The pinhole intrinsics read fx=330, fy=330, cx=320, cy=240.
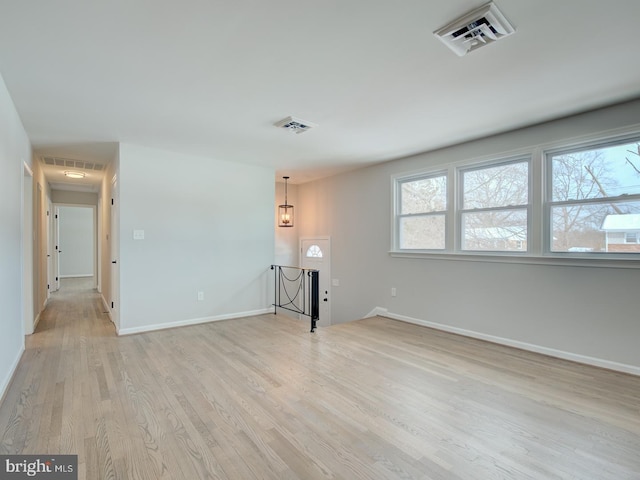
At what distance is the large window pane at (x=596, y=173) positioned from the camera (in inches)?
121

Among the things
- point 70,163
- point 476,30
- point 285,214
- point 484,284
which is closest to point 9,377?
point 70,163

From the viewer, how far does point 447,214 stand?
14.7 ft

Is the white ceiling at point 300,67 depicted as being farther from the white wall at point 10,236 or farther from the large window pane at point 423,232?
the large window pane at point 423,232

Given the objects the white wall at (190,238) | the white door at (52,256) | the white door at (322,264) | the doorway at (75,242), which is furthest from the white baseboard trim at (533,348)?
the doorway at (75,242)

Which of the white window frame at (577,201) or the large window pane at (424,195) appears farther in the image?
the large window pane at (424,195)

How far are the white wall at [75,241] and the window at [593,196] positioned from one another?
39.0 ft

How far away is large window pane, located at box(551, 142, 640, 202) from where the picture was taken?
3.07 m

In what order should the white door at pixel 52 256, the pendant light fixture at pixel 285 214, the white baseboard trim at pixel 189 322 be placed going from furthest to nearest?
the white door at pixel 52 256 → the pendant light fixture at pixel 285 214 → the white baseboard trim at pixel 189 322

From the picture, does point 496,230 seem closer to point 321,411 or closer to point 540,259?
point 540,259

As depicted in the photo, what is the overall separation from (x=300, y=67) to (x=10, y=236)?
2916mm

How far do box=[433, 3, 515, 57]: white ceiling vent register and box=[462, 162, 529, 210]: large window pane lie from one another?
2148mm

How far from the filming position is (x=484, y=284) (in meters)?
4.03

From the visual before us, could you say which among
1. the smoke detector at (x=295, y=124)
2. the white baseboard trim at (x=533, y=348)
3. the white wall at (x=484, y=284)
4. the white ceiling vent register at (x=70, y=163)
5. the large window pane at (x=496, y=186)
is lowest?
the white baseboard trim at (x=533, y=348)

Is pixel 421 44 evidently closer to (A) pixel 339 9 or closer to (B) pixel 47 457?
(A) pixel 339 9
